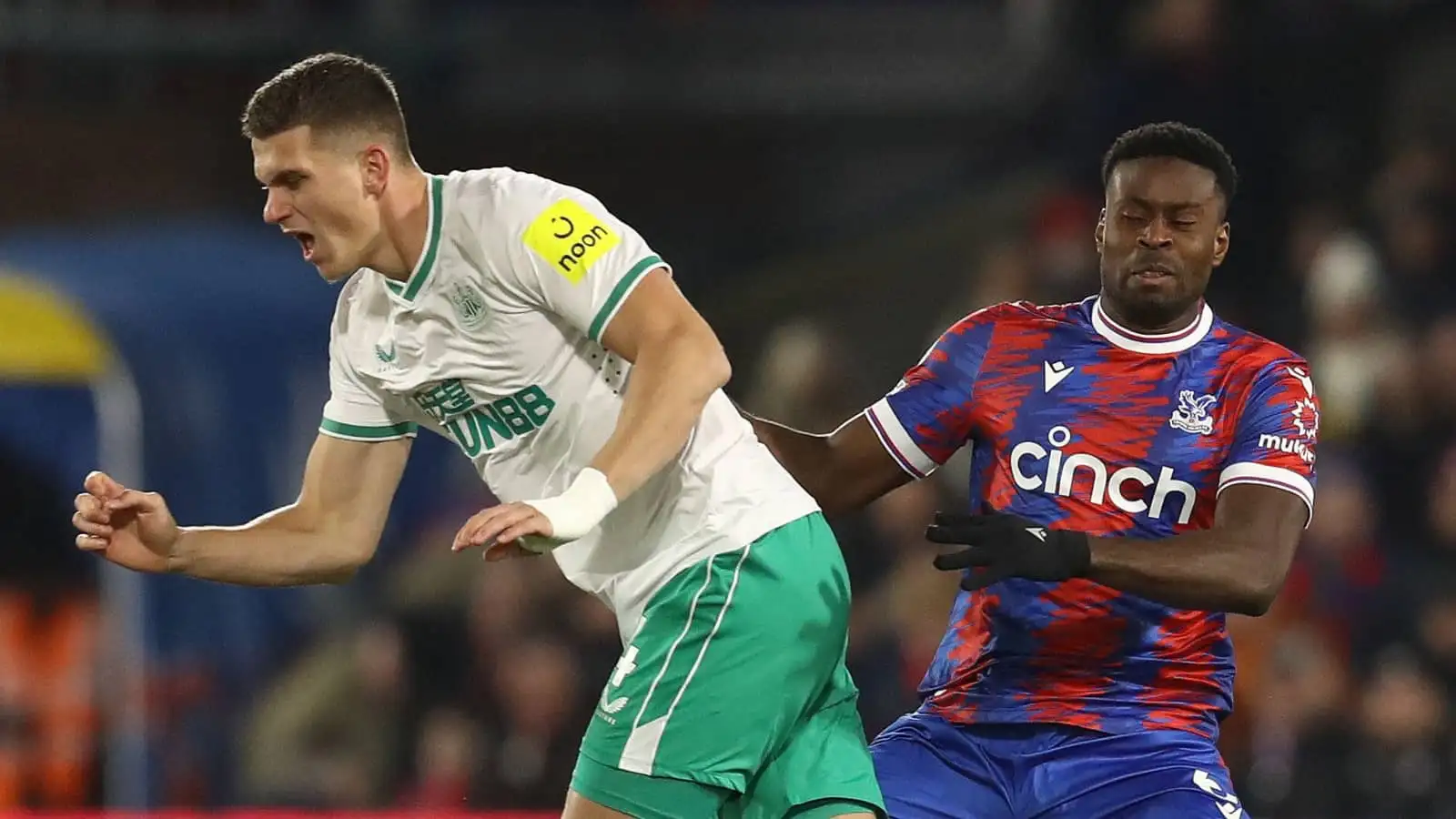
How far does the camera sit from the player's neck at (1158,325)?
11.8 ft

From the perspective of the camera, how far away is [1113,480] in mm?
3514

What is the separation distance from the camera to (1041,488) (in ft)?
11.7

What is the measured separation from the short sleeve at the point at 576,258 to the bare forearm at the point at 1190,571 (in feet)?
2.67

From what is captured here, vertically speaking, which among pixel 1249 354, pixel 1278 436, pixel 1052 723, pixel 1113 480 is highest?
pixel 1249 354

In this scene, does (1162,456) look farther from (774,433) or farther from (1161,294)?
(774,433)

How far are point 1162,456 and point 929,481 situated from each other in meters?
3.54

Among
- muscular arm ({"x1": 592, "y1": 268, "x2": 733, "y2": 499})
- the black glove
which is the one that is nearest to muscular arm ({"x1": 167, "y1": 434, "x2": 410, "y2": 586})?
muscular arm ({"x1": 592, "y1": 268, "x2": 733, "y2": 499})

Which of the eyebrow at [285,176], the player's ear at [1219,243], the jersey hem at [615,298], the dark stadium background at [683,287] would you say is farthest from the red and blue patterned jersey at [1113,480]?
the dark stadium background at [683,287]

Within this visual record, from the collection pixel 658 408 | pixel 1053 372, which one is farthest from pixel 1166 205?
pixel 658 408

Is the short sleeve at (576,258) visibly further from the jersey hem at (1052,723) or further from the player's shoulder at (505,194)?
the jersey hem at (1052,723)

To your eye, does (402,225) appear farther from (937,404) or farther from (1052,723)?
(1052,723)

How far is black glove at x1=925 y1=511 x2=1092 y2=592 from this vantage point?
3.09 m

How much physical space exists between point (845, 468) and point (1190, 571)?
0.79 m

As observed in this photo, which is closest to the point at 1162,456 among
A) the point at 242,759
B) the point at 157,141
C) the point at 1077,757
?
the point at 1077,757
